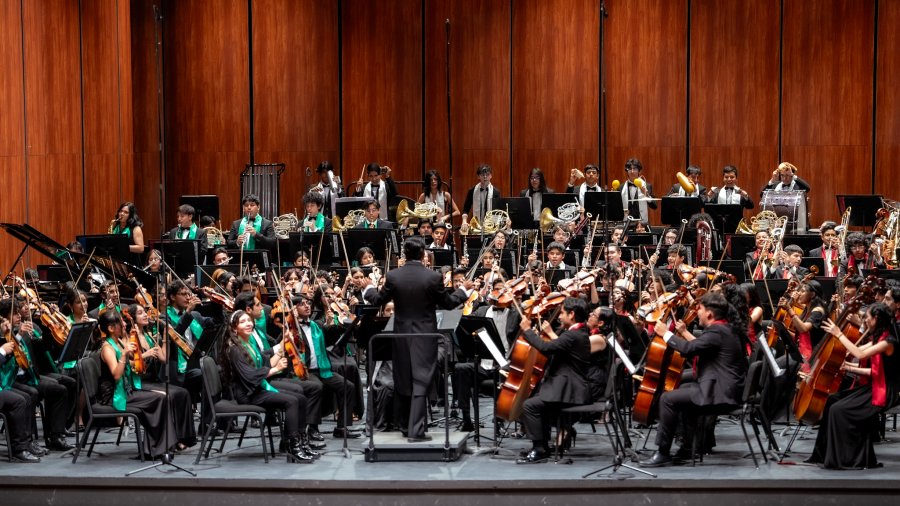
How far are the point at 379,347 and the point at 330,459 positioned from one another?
0.87m

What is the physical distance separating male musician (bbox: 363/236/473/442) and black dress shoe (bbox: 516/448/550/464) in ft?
2.29

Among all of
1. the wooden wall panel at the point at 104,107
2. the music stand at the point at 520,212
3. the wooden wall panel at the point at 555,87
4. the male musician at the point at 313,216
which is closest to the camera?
the male musician at the point at 313,216

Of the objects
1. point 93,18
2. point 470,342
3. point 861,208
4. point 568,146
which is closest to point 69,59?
point 93,18

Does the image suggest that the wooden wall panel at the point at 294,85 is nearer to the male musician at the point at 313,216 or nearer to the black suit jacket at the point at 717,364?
the male musician at the point at 313,216

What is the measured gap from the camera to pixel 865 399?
798 centimetres

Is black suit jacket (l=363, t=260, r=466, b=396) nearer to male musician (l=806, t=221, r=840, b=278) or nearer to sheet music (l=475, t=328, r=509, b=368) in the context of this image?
sheet music (l=475, t=328, r=509, b=368)

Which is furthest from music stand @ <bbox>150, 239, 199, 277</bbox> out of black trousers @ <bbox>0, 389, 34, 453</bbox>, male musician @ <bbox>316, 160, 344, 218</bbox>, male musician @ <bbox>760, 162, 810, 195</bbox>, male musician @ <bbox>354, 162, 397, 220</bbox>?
male musician @ <bbox>760, 162, 810, 195</bbox>

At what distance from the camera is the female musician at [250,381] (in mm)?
8312

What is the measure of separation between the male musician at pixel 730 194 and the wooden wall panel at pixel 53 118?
7782mm

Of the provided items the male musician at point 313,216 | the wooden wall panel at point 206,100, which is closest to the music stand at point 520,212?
the male musician at point 313,216

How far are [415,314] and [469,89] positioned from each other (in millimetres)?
10283

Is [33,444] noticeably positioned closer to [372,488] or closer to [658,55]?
[372,488]

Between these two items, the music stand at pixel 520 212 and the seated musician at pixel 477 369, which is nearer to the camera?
the seated musician at pixel 477 369

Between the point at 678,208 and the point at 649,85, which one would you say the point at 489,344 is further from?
the point at 649,85
